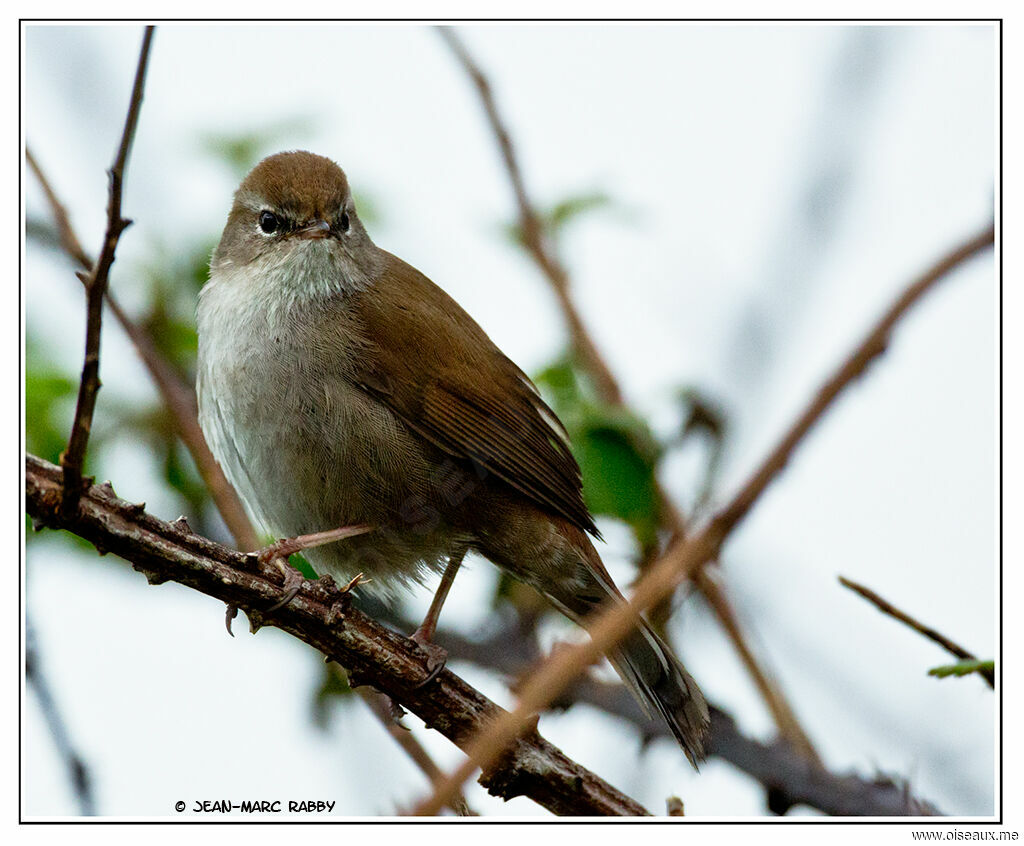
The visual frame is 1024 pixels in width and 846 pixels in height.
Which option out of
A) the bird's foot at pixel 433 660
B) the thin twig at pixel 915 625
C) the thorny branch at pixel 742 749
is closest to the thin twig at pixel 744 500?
the thin twig at pixel 915 625

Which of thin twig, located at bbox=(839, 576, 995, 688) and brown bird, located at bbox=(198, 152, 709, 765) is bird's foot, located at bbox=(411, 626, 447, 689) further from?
thin twig, located at bbox=(839, 576, 995, 688)

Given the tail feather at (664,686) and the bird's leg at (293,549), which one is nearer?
the bird's leg at (293,549)

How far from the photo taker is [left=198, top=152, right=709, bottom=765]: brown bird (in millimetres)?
4207

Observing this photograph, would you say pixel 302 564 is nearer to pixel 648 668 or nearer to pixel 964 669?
pixel 648 668

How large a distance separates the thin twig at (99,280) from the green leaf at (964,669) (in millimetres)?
1848

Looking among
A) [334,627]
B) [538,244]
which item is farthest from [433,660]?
[538,244]

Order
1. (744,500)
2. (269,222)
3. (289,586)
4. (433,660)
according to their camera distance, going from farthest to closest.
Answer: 1. (269,222)
2. (433,660)
3. (289,586)
4. (744,500)

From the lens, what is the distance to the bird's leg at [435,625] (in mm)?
3506

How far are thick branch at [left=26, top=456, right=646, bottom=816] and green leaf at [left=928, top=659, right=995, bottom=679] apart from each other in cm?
125

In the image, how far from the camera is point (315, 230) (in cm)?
462

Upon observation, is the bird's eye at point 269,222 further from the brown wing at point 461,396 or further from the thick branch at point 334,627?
the thick branch at point 334,627

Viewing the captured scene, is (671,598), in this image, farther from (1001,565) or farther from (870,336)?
(870,336)

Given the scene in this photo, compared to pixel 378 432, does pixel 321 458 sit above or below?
below

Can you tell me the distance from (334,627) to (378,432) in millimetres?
1084
